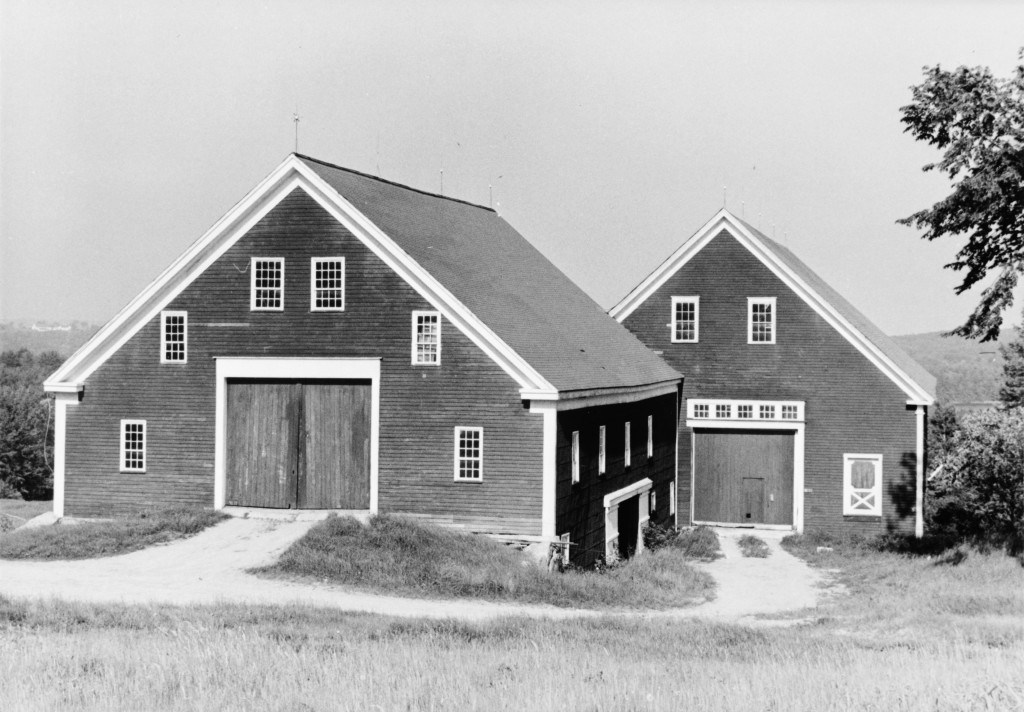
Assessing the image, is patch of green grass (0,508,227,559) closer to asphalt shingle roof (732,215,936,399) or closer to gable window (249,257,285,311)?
gable window (249,257,285,311)

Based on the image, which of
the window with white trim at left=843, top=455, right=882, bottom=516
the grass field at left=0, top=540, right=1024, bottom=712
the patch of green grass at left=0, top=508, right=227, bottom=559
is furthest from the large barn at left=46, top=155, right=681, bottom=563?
the window with white trim at left=843, top=455, right=882, bottom=516

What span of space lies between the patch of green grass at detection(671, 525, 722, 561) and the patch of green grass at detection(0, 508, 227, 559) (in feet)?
45.1

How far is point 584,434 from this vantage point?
93.3ft

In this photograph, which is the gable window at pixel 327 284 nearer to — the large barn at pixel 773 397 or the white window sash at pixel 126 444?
the white window sash at pixel 126 444

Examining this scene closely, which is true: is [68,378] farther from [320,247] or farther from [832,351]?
[832,351]

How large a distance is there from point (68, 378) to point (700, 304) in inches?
787

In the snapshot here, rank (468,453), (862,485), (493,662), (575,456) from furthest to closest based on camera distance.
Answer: (862,485) < (575,456) < (468,453) < (493,662)

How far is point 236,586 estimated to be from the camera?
22250 mm

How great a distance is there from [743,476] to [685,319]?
551 cm

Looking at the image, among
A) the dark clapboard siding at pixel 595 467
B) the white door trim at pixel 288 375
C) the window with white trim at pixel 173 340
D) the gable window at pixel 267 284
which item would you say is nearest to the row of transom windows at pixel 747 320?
the dark clapboard siding at pixel 595 467

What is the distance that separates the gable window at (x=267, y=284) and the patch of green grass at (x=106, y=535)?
5008mm

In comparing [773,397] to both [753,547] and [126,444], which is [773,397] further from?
[126,444]

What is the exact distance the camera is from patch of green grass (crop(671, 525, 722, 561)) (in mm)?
34062

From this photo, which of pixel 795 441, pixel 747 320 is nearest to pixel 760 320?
pixel 747 320
